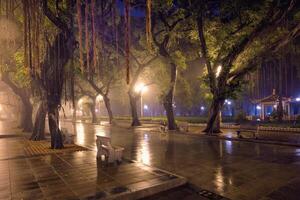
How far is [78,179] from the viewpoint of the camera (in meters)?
7.01

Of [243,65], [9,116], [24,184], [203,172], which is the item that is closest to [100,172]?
[24,184]

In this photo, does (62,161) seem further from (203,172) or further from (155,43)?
(155,43)

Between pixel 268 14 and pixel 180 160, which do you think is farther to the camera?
pixel 268 14

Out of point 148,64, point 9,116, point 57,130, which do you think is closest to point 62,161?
point 57,130

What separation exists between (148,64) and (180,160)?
18010mm

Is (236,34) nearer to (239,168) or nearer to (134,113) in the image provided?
(239,168)

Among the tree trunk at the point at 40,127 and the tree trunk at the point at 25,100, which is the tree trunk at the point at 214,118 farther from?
the tree trunk at the point at 25,100

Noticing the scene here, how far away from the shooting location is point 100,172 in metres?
7.75

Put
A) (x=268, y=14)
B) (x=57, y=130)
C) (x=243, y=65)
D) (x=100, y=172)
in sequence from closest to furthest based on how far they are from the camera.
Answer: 1. (x=100, y=172)
2. (x=57, y=130)
3. (x=268, y=14)
4. (x=243, y=65)

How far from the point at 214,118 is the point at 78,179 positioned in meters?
13.8

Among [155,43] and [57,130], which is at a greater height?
[155,43]

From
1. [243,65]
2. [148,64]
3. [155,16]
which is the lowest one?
[243,65]

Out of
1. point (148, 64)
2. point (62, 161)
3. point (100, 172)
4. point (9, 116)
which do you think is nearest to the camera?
point (100, 172)

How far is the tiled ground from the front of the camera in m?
5.85
